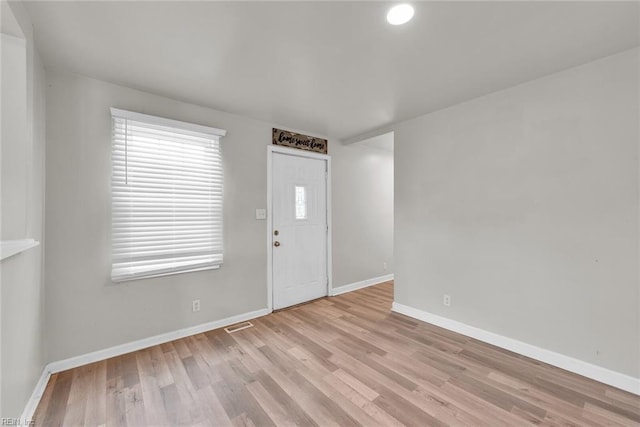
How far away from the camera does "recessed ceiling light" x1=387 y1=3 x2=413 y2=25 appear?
1476 millimetres

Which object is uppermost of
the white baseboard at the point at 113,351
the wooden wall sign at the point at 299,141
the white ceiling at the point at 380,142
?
the white ceiling at the point at 380,142

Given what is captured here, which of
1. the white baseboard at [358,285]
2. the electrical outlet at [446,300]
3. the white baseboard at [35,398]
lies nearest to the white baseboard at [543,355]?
the electrical outlet at [446,300]

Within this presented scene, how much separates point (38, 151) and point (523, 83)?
404 centimetres

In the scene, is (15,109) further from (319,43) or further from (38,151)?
(319,43)

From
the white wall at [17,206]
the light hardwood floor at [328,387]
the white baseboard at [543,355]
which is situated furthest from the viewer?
the white baseboard at [543,355]

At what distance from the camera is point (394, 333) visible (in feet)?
9.04

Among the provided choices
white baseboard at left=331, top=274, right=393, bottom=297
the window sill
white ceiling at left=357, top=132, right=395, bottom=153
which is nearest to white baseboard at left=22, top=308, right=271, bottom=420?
the window sill

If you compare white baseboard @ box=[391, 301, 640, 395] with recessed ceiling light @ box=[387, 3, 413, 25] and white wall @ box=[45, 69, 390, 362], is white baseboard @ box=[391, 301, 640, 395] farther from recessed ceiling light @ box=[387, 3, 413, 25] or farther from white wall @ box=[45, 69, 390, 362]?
recessed ceiling light @ box=[387, 3, 413, 25]

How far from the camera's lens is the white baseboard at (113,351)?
1743 mm

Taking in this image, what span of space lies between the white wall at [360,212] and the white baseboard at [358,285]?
5 centimetres

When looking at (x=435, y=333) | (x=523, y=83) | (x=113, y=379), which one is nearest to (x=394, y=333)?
(x=435, y=333)

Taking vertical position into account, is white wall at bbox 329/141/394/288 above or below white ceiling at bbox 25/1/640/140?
below

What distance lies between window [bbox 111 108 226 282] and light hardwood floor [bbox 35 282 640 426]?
2.81ft

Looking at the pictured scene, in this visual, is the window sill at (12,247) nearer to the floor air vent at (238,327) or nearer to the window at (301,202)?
the floor air vent at (238,327)
